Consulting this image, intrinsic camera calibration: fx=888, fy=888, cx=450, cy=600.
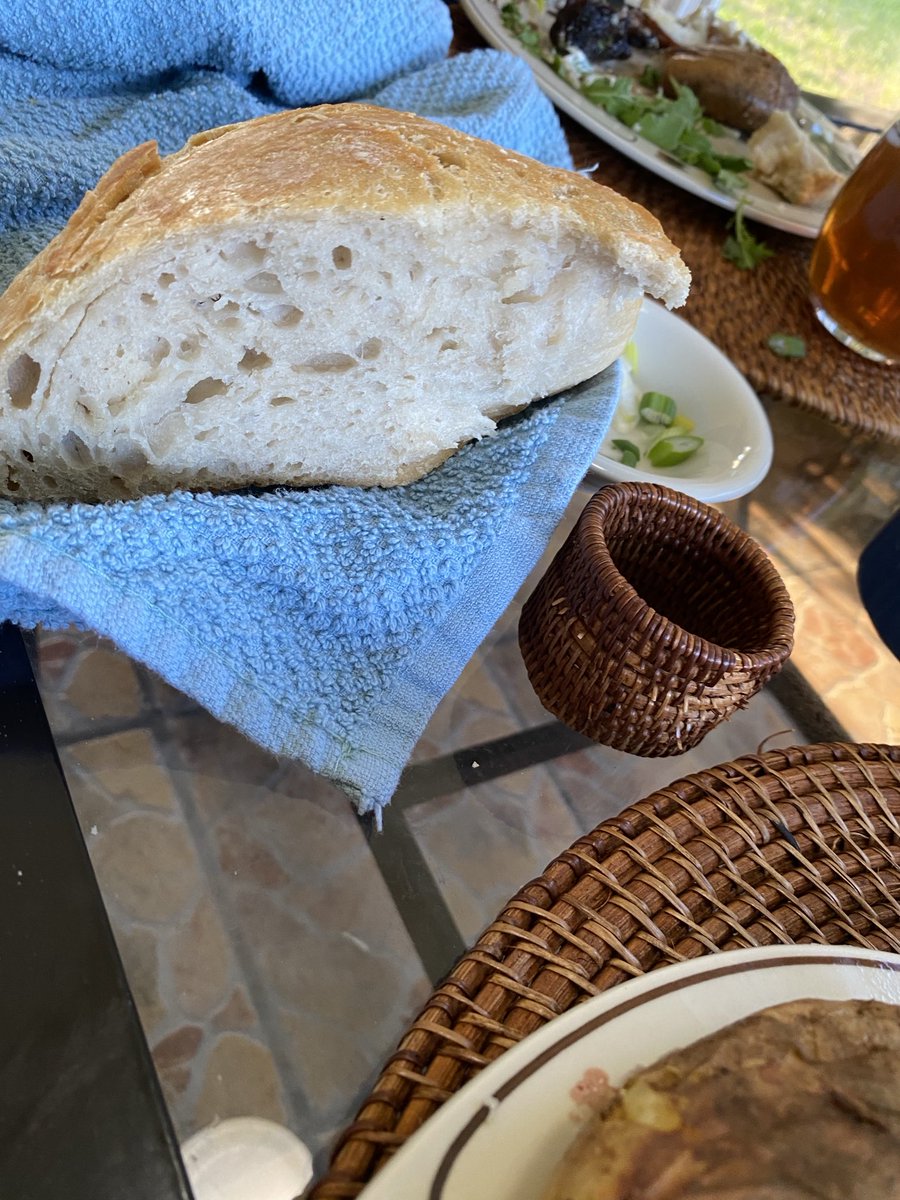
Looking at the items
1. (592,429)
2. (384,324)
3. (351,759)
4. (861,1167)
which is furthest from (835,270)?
(861,1167)

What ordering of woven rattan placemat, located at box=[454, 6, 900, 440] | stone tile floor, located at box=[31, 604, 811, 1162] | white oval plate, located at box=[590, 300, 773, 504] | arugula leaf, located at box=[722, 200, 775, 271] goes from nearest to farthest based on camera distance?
stone tile floor, located at box=[31, 604, 811, 1162] → white oval plate, located at box=[590, 300, 773, 504] → woven rattan placemat, located at box=[454, 6, 900, 440] → arugula leaf, located at box=[722, 200, 775, 271]

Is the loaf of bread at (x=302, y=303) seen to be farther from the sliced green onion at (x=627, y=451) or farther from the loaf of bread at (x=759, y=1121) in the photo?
the loaf of bread at (x=759, y=1121)

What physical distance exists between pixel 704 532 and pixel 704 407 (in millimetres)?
223

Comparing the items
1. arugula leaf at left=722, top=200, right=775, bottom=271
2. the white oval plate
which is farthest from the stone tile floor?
arugula leaf at left=722, top=200, right=775, bottom=271

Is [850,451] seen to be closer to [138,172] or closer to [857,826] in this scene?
[857,826]

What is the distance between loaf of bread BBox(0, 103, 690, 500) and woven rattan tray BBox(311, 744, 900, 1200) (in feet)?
0.78

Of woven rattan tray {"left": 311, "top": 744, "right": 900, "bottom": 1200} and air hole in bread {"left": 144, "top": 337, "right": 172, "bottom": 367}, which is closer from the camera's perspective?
woven rattan tray {"left": 311, "top": 744, "right": 900, "bottom": 1200}

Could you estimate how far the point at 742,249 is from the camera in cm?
85

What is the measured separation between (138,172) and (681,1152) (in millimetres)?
455

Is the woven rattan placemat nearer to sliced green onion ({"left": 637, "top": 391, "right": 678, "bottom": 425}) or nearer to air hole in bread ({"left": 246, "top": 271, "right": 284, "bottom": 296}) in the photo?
sliced green onion ({"left": 637, "top": 391, "right": 678, "bottom": 425})

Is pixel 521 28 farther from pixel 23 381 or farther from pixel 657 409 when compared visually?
pixel 23 381

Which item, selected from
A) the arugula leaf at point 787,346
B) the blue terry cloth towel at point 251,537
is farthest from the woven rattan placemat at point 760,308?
the blue terry cloth towel at point 251,537

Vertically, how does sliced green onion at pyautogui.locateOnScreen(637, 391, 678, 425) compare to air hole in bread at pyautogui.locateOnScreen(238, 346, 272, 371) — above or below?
below

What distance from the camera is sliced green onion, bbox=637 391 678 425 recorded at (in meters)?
0.67
